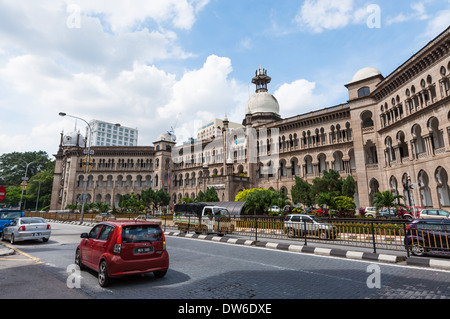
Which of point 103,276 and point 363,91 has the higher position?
point 363,91

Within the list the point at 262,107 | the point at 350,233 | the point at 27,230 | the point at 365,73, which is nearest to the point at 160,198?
the point at 262,107

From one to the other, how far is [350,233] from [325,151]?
29225 millimetres

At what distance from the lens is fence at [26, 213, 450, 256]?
363 inches

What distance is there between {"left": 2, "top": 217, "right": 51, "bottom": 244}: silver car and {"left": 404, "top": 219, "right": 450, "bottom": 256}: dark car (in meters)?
15.9

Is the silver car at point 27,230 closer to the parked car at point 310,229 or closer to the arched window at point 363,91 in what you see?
the parked car at point 310,229

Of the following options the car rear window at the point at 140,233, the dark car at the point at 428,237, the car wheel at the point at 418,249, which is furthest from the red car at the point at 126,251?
the car wheel at the point at 418,249

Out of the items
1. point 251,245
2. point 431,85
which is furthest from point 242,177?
point 251,245

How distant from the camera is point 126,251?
19.0 feet

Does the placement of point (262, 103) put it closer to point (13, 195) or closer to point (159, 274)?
point (159, 274)

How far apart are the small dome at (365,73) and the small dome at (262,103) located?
59.3ft

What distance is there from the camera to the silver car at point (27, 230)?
12.5 m

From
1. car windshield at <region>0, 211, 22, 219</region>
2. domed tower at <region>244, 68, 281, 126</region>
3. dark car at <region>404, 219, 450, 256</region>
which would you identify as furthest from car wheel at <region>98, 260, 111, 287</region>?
domed tower at <region>244, 68, 281, 126</region>

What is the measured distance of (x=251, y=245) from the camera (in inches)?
499
